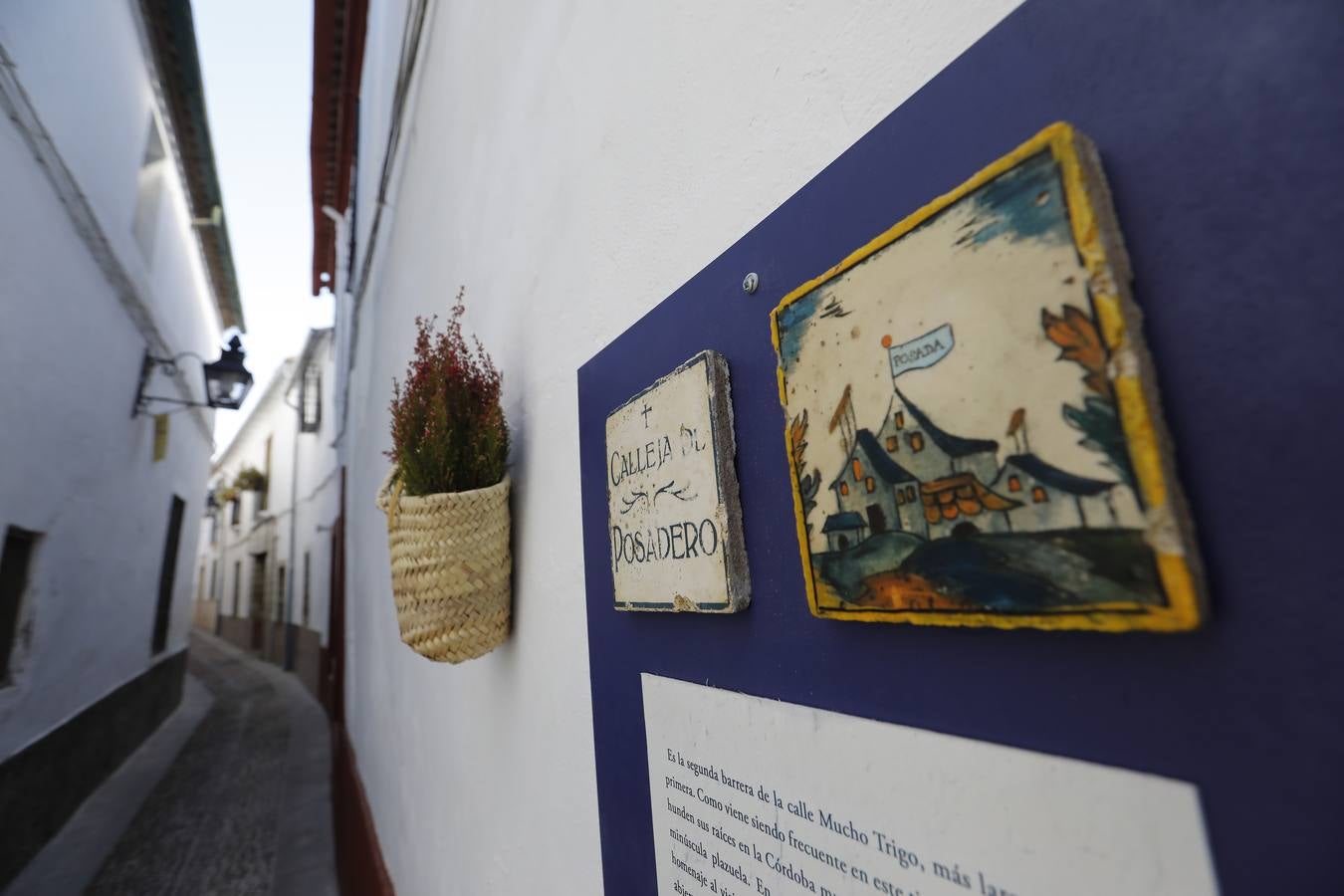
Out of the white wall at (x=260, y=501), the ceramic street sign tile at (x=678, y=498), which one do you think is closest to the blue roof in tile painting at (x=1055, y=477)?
the ceramic street sign tile at (x=678, y=498)

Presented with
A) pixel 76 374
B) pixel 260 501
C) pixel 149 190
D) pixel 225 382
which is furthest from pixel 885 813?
pixel 260 501

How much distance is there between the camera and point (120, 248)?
467 centimetres

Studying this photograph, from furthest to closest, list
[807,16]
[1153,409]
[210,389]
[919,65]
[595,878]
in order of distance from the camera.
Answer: [210,389] → [595,878] → [807,16] → [919,65] → [1153,409]

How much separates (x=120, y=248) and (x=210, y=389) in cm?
117

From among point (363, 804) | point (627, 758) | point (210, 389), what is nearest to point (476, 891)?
point (627, 758)

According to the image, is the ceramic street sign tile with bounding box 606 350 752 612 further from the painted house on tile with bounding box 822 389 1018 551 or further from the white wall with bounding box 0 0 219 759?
the white wall with bounding box 0 0 219 759

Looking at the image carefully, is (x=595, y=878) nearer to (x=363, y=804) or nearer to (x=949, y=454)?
A: (x=949, y=454)

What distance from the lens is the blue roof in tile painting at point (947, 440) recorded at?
0.41 meters

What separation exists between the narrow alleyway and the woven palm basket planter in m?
3.53

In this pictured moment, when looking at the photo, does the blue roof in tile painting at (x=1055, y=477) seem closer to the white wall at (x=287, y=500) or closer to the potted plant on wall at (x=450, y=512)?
the potted plant on wall at (x=450, y=512)

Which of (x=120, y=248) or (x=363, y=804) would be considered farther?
(x=120, y=248)

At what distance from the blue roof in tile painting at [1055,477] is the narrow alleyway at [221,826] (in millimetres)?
4613

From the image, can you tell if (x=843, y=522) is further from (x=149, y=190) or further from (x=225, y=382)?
(x=149, y=190)

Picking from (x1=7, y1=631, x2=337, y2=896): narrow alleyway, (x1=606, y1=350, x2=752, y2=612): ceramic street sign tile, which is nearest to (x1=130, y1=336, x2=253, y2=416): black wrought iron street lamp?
(x1=7, y1=631, x2=337, y2=896): narrow alleyway
